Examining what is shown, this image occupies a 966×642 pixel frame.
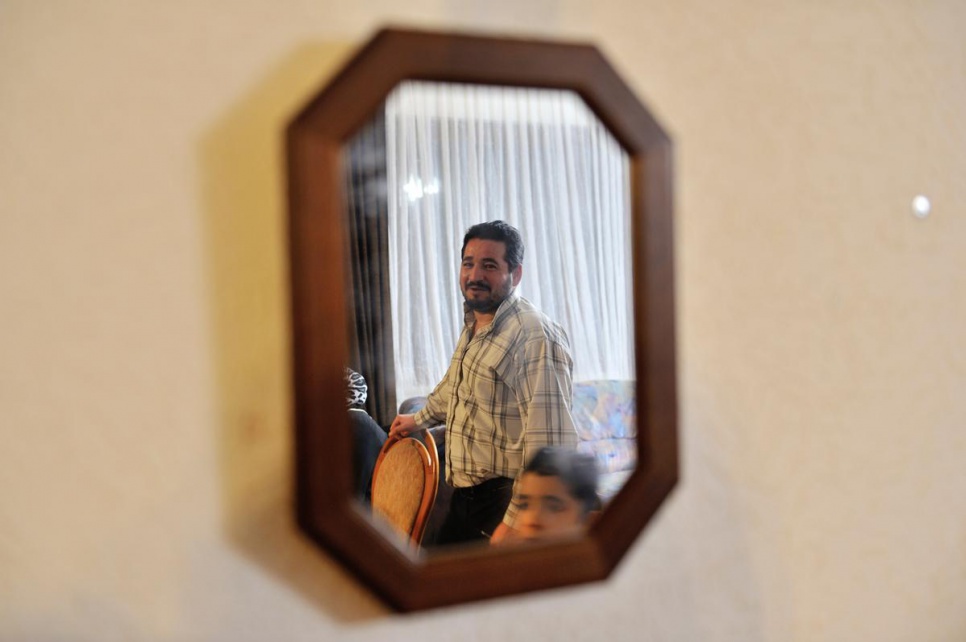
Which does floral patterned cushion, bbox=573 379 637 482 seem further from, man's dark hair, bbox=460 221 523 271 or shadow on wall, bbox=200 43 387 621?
shadow on wall, bbox=200 43 387 621

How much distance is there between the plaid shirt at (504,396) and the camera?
32.3 inches

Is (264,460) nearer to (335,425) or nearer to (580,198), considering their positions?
(335,425)

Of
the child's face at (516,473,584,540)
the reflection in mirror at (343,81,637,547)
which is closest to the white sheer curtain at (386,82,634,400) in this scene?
the reflection in mirror at (343,81,637,547)

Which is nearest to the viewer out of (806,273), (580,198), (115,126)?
(115,126)

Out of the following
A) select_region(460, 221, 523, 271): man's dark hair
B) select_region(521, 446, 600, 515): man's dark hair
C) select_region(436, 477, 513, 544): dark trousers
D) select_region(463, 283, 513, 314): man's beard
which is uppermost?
select_region(460, 221, 523, 271): man's dark hair

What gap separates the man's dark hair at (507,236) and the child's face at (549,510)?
0.76 feet

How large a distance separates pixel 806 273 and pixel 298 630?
2.26ft

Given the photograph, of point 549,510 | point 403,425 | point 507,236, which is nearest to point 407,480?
point 403,425

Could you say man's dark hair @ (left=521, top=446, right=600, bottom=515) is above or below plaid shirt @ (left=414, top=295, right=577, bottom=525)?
below

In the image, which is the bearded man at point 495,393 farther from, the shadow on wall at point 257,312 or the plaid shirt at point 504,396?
the shadow on wall at point 257,312

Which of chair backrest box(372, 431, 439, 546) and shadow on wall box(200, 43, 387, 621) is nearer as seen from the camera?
shadow on wall box(200, 43, 387, 621)

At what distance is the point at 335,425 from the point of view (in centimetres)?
73

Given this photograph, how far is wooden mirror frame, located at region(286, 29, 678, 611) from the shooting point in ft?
2.35

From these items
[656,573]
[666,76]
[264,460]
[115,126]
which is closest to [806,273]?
[666,76]
